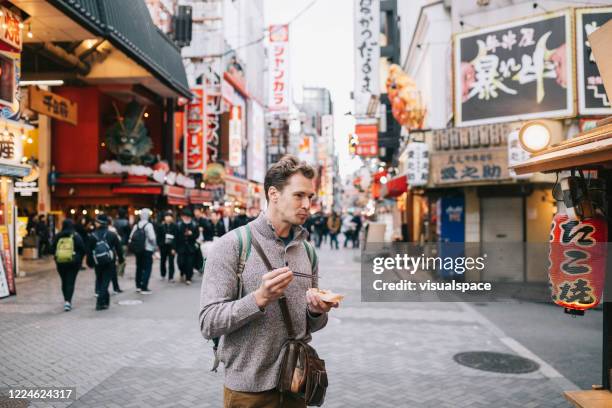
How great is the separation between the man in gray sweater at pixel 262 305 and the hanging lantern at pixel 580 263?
91.2 inches

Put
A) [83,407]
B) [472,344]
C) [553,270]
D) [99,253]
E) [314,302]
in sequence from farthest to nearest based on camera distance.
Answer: [99,253] < [472,344] < [83,407] < [553,270] < [314,302]

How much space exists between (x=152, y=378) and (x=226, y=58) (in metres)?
40.7

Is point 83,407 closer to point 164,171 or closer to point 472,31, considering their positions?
point 472,31

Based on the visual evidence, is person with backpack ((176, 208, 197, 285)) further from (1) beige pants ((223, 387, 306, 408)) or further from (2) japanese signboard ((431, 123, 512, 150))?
(1) beige pants ((223, 387, 306, 408))

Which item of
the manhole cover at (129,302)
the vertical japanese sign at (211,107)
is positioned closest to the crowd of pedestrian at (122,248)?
the manhole cover at (129,302)

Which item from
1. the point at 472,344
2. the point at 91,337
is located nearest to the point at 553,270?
the point at 472,344

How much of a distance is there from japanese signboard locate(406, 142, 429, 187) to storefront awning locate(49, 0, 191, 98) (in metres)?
8.60

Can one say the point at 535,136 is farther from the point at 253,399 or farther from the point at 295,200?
the point at 253,399

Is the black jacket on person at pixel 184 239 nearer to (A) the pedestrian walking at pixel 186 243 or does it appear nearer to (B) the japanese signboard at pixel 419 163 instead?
(A) the pedestrian walking at pixel 186 243

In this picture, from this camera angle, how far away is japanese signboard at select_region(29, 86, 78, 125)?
47.9 ft

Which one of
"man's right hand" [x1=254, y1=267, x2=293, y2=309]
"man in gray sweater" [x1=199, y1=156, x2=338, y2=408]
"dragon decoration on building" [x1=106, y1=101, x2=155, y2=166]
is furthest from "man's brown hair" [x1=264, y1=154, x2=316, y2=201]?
"dragon decoration on building" [x1=106, y1=101, x2=155, y2=166]

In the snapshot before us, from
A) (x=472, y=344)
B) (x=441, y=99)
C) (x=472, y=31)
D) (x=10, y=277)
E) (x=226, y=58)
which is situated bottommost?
(x=472, y=344)

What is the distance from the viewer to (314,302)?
2572 millimetres

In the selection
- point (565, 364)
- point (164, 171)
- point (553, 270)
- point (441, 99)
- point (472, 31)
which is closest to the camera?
point (553, 270)
